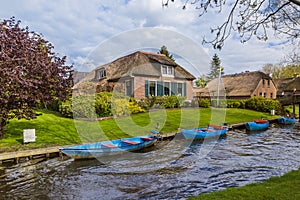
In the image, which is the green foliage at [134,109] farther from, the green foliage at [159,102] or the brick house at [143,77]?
the brick house at [143,77]

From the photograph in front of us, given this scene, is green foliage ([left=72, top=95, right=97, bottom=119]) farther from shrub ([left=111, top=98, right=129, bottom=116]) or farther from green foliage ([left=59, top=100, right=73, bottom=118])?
shrub ([left=111, top=98, right=129, bottom=116])

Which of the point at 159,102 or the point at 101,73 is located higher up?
the point at 101,73

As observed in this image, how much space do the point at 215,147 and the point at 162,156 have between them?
148 inches

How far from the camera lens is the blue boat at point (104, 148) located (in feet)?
33.4

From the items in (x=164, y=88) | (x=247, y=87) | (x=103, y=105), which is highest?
(x=247, y=87)

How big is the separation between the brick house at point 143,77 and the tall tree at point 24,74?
13.5 meters

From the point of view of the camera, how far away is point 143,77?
25984 mm

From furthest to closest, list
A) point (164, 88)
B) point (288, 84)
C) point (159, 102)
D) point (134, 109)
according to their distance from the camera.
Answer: point (288, 84), point (164, 88), point (159, 102), point (134, 109)

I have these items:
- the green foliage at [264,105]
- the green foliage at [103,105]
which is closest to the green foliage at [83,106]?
the green foliage at [103,105]

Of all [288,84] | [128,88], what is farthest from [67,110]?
[288,84]

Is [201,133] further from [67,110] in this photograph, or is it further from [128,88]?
[128,88]

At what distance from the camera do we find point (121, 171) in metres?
9.01

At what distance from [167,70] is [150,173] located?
2056cm

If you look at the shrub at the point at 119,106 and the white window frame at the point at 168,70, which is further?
the white window frame at the point at 168,70
